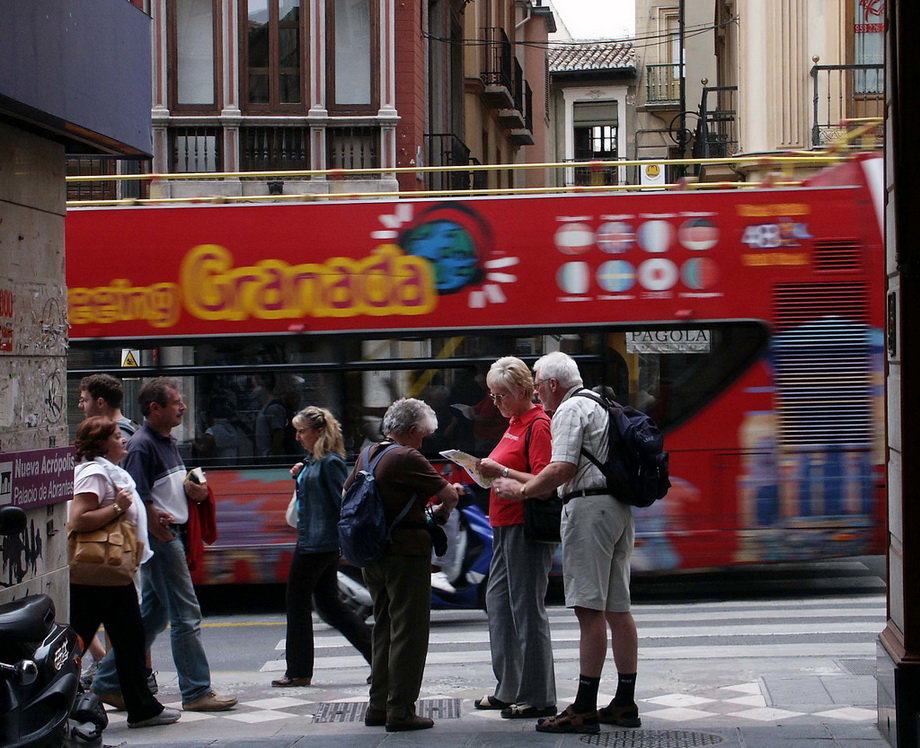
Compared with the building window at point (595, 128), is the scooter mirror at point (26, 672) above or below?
below

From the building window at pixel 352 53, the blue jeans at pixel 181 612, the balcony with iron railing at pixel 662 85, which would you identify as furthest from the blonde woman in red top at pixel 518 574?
the balcony with iron railing at pixel 662 85

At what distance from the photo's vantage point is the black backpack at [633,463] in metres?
6.28

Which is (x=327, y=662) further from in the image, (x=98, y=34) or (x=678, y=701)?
(x=98, y=34)

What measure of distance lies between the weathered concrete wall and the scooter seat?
1.05m

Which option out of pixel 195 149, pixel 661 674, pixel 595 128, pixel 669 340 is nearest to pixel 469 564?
pixel 669 340

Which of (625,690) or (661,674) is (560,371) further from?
(661,674)

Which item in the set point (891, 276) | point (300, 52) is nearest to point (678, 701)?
point (891, 276)

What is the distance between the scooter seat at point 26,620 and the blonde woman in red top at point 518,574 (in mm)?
2372

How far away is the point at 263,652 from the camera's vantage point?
932 cm

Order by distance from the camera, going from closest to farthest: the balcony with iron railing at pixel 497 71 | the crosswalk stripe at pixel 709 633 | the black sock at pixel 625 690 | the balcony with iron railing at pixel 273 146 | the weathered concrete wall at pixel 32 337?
the weathered concrete wall at pixel 32 337, the black sock at pixel 625 690, the crosswalk stripe at pixel 709 633, the balcony with iron railing at pixel 273 146, the balcony with iron railing at pixel 497 71

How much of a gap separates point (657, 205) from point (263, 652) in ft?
15.2

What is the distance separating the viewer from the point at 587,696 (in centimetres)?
629

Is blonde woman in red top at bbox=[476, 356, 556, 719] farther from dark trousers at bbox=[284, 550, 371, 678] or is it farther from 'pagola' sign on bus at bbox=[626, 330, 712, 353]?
'pagola' sign on bus at bbox=[626, 330, 712, 353]

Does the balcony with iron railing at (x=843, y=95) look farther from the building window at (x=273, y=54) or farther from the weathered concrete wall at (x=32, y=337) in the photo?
the weathered concrete wall at (x=32, y=337)
